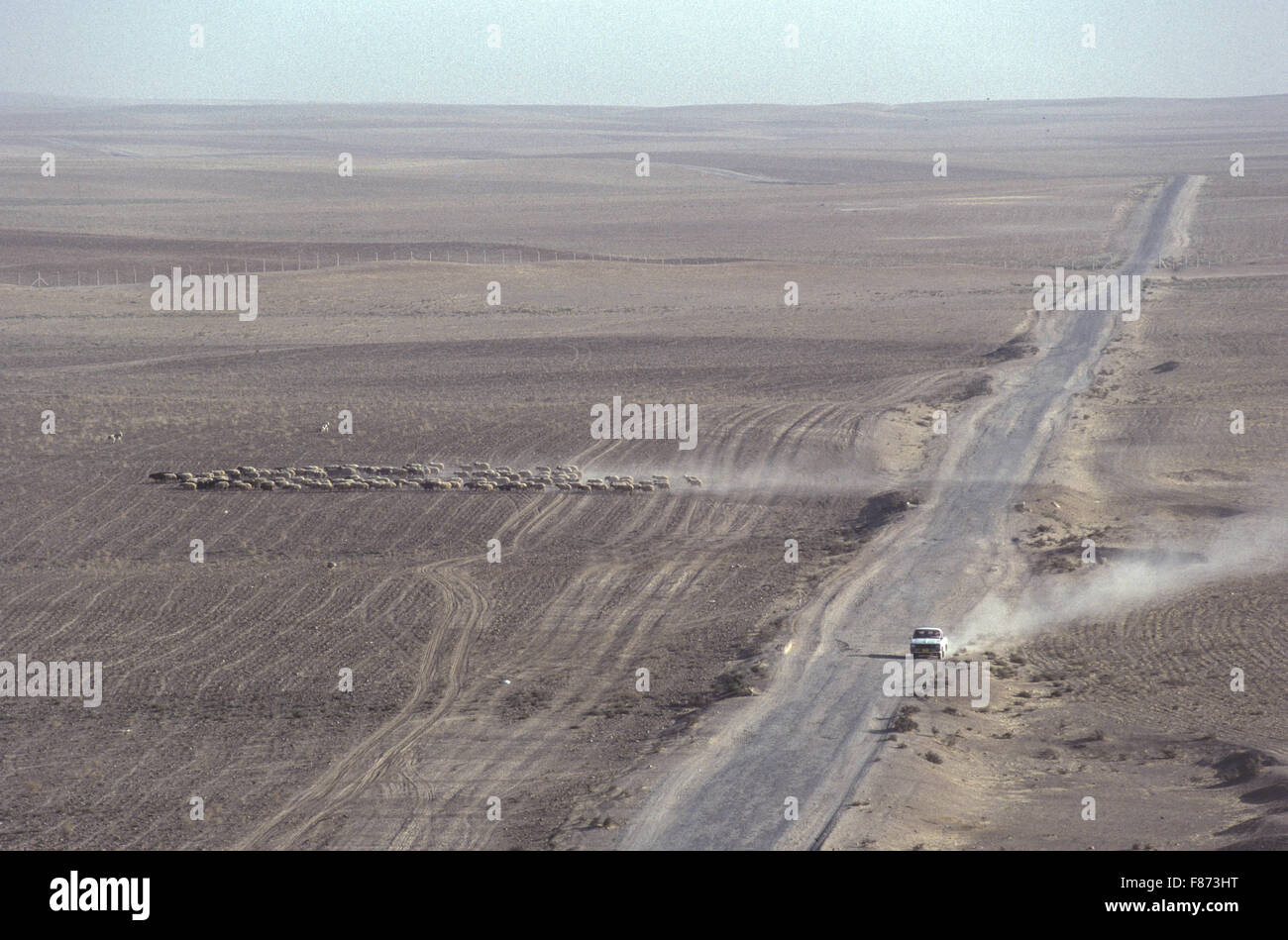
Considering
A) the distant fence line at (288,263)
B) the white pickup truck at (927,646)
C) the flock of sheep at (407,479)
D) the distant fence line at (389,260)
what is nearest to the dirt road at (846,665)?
the white pickup truck at (927,646)

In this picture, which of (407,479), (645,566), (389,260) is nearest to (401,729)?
(645,566)

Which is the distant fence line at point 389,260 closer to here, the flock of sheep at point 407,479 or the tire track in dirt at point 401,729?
the flock of sheep at point 407,479

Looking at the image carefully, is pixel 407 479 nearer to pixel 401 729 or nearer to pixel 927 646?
pixel 401 729

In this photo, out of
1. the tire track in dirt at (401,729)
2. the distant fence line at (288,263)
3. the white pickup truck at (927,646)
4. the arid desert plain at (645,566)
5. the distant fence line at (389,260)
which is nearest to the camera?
the tire track in dirt at (401,729)

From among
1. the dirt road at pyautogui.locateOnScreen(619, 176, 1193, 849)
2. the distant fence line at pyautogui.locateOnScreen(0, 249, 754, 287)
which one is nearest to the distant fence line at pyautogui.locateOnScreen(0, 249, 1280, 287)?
the distant fence line at pyautogui.locateOnScreen(0, 249, 754, 287)

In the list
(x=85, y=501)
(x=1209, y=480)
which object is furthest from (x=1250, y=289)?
(x=85, y=501)

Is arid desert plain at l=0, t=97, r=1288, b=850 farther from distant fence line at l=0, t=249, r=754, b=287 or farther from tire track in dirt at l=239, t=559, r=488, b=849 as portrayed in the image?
distant fence line at l=0, t=249, r=754, b=287
